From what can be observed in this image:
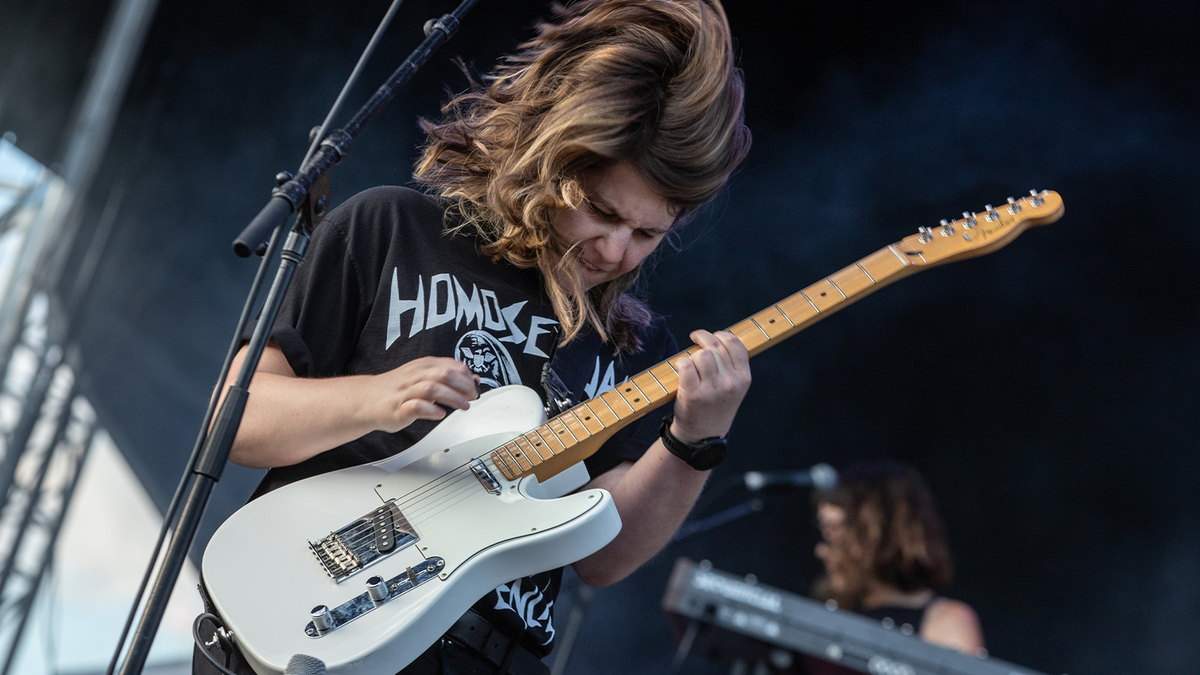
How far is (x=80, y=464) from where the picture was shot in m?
5.10

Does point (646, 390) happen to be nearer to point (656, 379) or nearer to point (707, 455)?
point (656, 379)

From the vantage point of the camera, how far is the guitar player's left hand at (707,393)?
152cm

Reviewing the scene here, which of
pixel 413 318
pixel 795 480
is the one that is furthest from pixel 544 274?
pixel 795 480

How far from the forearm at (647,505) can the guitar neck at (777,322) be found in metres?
0.10

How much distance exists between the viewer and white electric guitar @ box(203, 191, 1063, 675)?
1186 mm

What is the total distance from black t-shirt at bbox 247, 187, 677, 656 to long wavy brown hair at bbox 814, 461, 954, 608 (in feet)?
9.36

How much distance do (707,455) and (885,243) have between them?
12.9 ft

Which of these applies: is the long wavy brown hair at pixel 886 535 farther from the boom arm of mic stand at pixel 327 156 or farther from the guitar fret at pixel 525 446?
the boom arm of mic stand at pixel 327 156

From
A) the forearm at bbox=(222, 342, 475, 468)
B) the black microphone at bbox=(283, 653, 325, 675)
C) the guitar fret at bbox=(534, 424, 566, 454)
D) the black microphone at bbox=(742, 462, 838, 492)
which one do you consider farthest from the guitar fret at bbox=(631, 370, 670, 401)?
the black microphone at bbox=(742, 462, 838, 492)

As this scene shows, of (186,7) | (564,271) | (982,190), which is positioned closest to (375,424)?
(564,271)

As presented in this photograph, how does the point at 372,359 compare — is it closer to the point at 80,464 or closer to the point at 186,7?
the point at 186,7

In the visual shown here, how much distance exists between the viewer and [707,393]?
1.52 m

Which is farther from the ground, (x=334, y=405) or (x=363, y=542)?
(x=334, y=405)

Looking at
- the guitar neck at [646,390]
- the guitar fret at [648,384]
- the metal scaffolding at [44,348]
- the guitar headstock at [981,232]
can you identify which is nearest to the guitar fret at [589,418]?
the guitar neck at [646,390]
